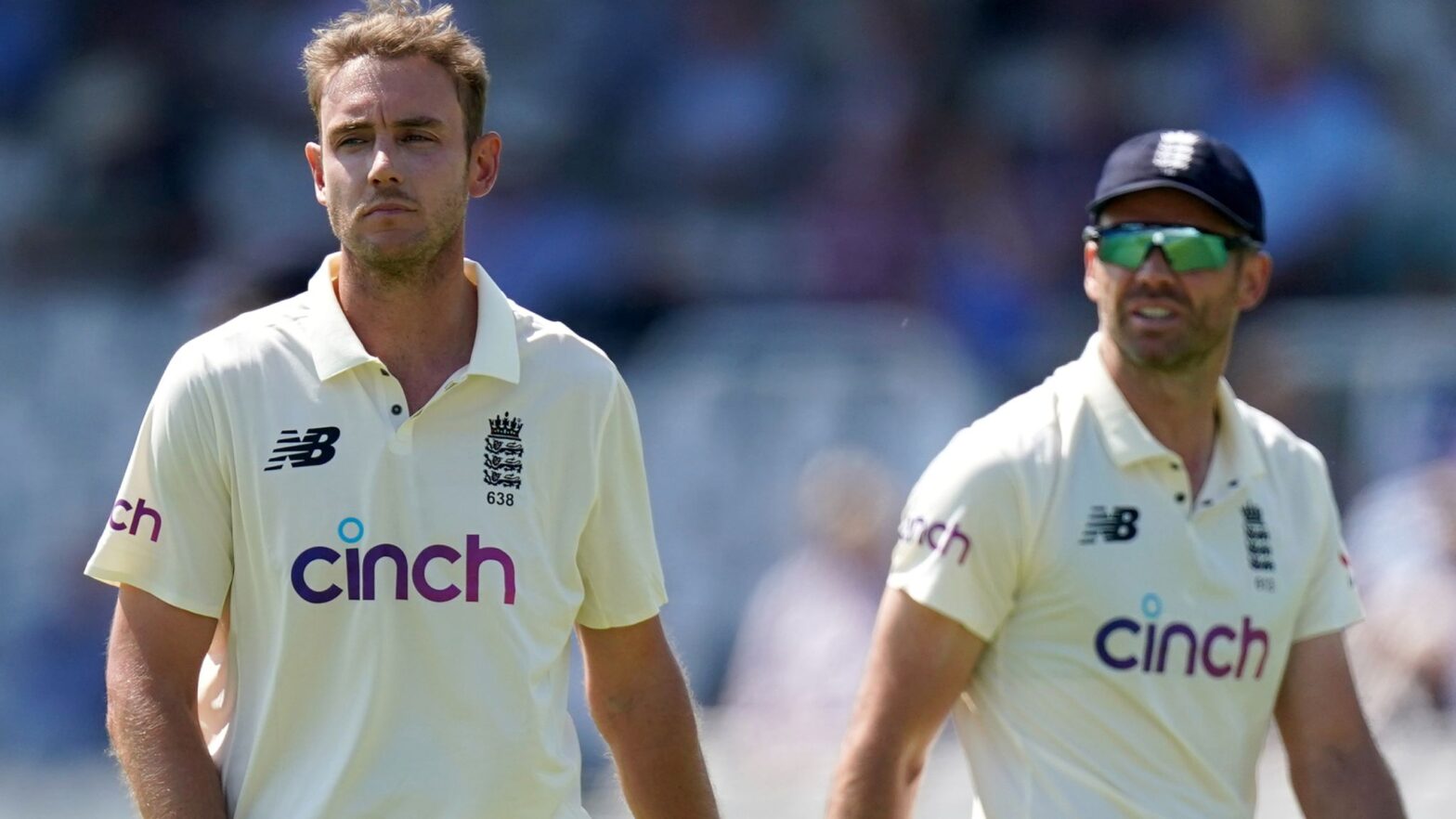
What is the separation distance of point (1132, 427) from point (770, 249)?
633 cm

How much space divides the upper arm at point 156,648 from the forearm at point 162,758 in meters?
0.02

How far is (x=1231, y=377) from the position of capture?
31.9 ft

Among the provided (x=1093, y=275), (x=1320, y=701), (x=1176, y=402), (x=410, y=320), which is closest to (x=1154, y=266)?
(x=1093, y=275)

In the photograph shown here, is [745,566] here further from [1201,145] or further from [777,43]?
[1201,145]

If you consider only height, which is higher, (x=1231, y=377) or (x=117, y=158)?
(x=117, y=158)

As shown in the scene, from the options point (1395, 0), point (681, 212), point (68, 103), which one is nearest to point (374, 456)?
point (681, 212)

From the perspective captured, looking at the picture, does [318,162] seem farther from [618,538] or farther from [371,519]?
[618,538]

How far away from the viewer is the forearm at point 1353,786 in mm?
4832

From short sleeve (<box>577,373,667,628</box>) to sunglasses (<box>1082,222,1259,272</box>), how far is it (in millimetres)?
1289

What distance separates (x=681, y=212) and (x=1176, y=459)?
6.57 meters

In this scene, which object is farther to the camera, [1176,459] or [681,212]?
[681,212]

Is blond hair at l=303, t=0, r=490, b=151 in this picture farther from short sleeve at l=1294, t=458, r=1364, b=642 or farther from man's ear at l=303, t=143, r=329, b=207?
short sleeve at l=1294, t=458, r=1364, b=642

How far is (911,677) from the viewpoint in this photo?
4.66 meters

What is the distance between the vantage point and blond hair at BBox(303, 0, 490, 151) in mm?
3992
